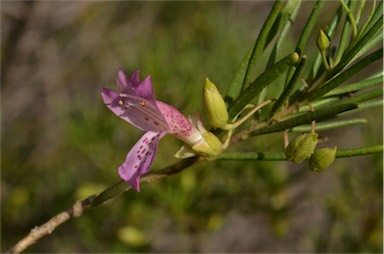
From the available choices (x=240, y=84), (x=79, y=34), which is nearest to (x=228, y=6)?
(x=79, y=34)

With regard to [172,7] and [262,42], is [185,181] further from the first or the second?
[172,7]

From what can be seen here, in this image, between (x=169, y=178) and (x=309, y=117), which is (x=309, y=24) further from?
(x=169, y=178)

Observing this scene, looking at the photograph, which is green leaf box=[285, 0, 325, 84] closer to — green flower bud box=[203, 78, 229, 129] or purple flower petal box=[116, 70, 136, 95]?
green flower bud box=[203, 78, 229, 129]

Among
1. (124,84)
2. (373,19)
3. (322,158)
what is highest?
(124,84)

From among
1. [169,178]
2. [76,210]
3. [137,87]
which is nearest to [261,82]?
[137,87]

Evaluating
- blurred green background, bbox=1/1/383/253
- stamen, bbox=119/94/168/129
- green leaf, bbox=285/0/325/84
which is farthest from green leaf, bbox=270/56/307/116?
blurred green background, bbox=1/1/383/253

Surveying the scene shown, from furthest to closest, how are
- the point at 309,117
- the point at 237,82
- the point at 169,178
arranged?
the point at 169,178 < the point at 237,82 < the point at 309,117

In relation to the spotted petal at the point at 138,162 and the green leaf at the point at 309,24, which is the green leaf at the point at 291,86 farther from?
the spotted petal at the point at 138,162
